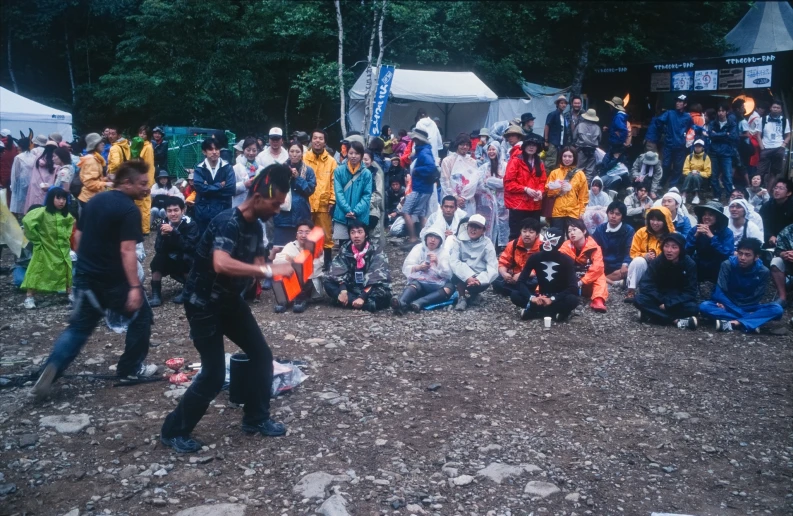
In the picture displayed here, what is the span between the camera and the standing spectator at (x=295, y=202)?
8.45 metres

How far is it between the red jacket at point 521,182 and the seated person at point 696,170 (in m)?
5.04

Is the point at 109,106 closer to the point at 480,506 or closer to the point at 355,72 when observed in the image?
the point at 355,72

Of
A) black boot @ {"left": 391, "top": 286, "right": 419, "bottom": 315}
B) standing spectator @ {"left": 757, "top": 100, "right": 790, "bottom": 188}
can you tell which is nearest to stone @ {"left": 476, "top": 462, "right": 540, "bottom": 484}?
black boot @ {"left": 391, "top": 286, "right": 419, "bottom": 315}

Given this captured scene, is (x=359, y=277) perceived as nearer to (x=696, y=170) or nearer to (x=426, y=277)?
(x=426, y=277)

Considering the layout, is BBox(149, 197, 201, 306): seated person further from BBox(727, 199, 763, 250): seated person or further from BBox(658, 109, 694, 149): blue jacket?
BBox(658, 109, 694, 149): blue jacket

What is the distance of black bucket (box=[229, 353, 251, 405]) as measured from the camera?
15.7 ft

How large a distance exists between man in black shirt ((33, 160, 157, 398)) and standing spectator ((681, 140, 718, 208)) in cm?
1062

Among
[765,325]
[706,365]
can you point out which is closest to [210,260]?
[706,365]

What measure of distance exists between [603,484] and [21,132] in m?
16.9

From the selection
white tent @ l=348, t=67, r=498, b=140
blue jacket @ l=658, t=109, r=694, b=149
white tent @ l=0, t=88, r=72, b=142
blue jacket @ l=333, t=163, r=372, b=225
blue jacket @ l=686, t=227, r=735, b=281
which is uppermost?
white tent @ l=348, t=67, r=498, b=140

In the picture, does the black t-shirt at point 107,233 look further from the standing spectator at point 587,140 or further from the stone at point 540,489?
the standing spectator at point 587,140

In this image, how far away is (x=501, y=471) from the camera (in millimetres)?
4395

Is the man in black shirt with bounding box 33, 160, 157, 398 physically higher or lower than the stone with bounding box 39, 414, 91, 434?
higher

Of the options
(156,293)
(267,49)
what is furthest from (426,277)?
(267,49)
